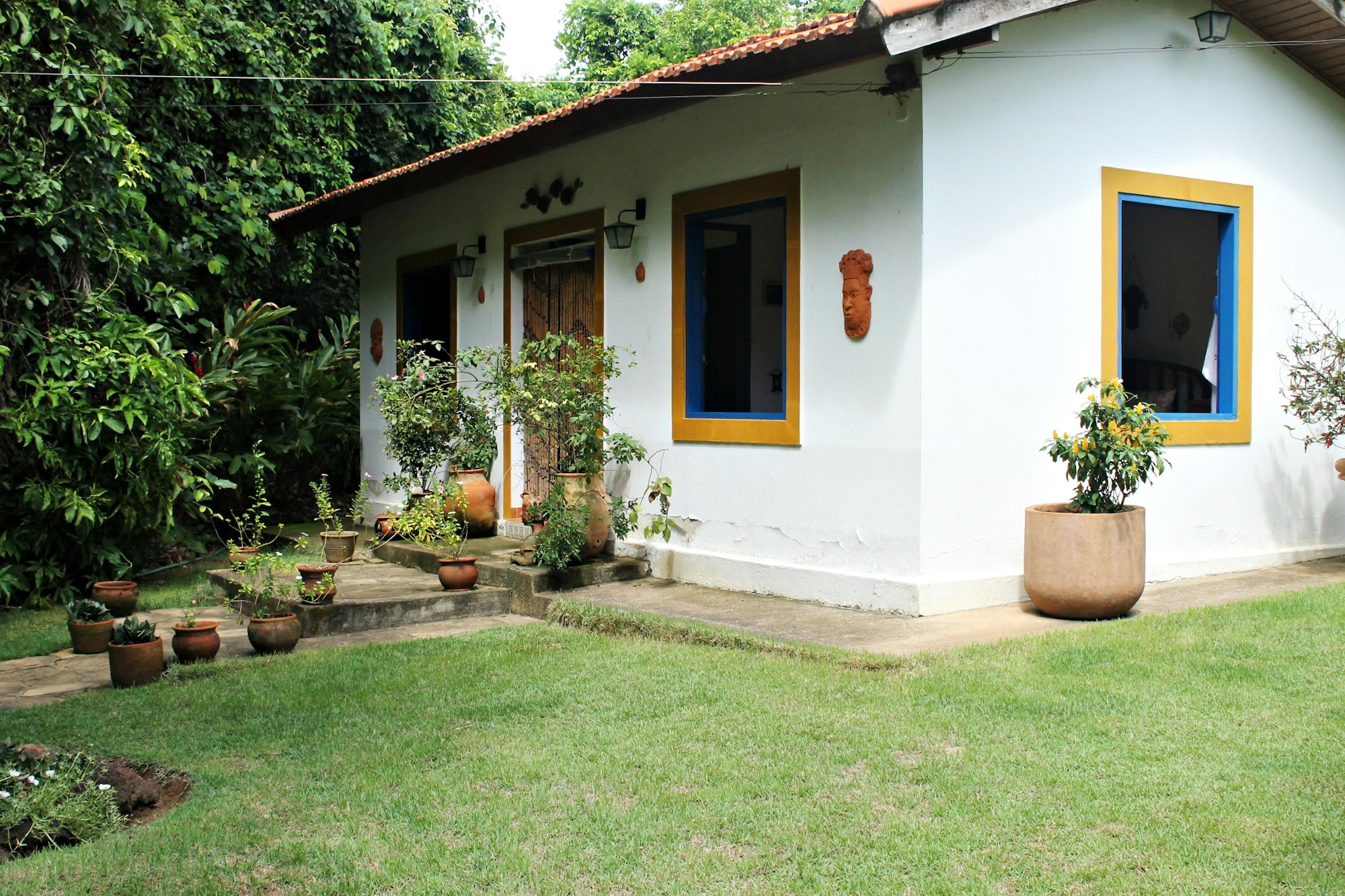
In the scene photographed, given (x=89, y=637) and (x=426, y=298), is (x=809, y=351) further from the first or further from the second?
(x=426, y=298)

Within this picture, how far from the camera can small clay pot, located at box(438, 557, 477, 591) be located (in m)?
7.88

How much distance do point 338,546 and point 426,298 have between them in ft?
11.4

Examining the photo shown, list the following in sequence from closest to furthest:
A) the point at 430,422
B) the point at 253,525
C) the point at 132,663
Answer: the point at 132,663 < the point at 430,422 < the point at 253,525

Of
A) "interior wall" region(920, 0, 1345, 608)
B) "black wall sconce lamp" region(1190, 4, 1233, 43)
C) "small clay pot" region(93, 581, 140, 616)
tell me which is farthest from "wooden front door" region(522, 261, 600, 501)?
"black wall sconce lamp" region(1190, 4, 1233, 43)

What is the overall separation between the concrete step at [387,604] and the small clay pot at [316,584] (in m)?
0.06

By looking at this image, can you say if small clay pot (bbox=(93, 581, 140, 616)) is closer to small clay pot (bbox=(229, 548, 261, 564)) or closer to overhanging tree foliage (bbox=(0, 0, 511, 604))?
overhanging tree foliage (bbox=(0, 0, 511, 604))

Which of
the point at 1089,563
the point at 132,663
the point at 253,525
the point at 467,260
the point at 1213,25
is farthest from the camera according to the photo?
the point at 253,525

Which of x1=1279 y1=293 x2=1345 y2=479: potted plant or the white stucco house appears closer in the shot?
the white stucco house

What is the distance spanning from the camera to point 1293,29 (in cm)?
835

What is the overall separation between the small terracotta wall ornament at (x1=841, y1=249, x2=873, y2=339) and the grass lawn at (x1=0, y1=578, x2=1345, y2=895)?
7.05 feet

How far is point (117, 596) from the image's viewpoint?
7801 millimetres

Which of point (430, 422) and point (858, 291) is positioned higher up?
point (858, 291)

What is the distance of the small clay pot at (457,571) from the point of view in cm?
788

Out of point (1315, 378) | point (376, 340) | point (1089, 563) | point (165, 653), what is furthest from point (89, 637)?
point (1315, 378)
